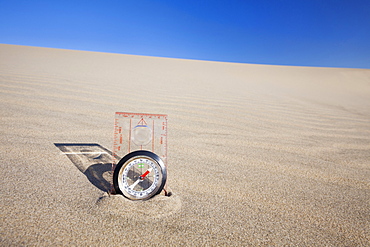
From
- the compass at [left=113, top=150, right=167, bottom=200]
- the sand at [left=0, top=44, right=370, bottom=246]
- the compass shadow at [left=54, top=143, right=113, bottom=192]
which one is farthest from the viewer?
the compass shadow at [left=54, top=143, right=113, bottom=192]

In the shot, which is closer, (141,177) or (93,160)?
(141,177)

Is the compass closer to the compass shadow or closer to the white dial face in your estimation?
the white dial face

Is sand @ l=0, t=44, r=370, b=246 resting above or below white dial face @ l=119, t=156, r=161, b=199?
below

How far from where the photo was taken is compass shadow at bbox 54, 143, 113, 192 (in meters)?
1.34

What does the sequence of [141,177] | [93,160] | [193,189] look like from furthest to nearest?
[93,160], [193,189], [141,177]

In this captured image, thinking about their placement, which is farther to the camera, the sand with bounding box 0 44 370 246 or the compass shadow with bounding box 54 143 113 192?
the compass shadow with bounding box 54 143 113 192

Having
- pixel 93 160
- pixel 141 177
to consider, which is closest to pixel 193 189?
pixel 141 177

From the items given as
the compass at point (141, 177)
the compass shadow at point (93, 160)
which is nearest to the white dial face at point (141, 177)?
the compass at point (141, 177)

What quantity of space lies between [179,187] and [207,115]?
2.40 meters

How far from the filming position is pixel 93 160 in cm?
161

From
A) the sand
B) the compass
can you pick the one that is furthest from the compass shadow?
the compass

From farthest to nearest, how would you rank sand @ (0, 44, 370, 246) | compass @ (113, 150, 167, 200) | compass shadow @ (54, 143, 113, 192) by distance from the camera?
1. compass shadow @ (54, 143, 113, 192)
2. compass @ (113, 150, 167, 200)
3. sand @ (0, 44, 370, 246)

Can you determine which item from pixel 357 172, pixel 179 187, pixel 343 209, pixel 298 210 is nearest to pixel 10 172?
pixel 179 187

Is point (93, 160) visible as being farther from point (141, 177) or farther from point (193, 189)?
point (193, 189)
